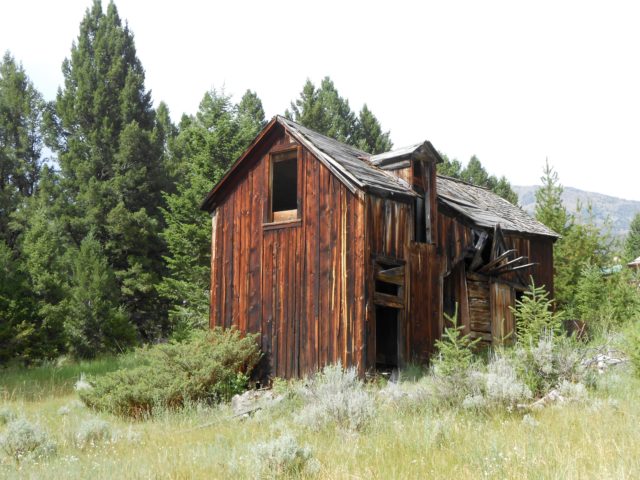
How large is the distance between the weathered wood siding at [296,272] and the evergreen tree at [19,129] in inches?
827

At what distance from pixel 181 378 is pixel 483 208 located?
11.7 m

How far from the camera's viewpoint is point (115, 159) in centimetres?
3216

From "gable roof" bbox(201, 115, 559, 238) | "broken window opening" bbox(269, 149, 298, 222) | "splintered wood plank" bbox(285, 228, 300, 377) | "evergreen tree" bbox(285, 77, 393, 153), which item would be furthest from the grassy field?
"evergreen tree" bbox(285, 77, 393, 153)

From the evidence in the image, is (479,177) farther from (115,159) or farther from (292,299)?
(292,299)

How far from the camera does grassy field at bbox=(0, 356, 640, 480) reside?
6.51 m

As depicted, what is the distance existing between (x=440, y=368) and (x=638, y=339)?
12.6 ft

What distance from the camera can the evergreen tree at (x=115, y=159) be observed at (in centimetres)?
3014

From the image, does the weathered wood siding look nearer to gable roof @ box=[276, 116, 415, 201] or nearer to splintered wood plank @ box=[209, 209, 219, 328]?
splintered wood plank @ box=[209, 209, 219, 328]

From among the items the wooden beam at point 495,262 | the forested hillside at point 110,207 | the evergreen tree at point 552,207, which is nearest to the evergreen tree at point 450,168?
the forested hillside at point 110,207

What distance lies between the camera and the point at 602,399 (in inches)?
377

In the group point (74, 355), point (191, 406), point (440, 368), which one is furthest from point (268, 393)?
point (74, 355)

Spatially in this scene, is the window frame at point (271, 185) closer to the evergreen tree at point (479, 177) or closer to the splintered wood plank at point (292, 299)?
the splintered wood plank at point (292, 299)

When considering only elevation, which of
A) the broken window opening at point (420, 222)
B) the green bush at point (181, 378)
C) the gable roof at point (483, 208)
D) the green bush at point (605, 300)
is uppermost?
the gable roof at point (483, 208)

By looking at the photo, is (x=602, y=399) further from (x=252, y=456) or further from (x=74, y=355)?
(x=74, y=355)
